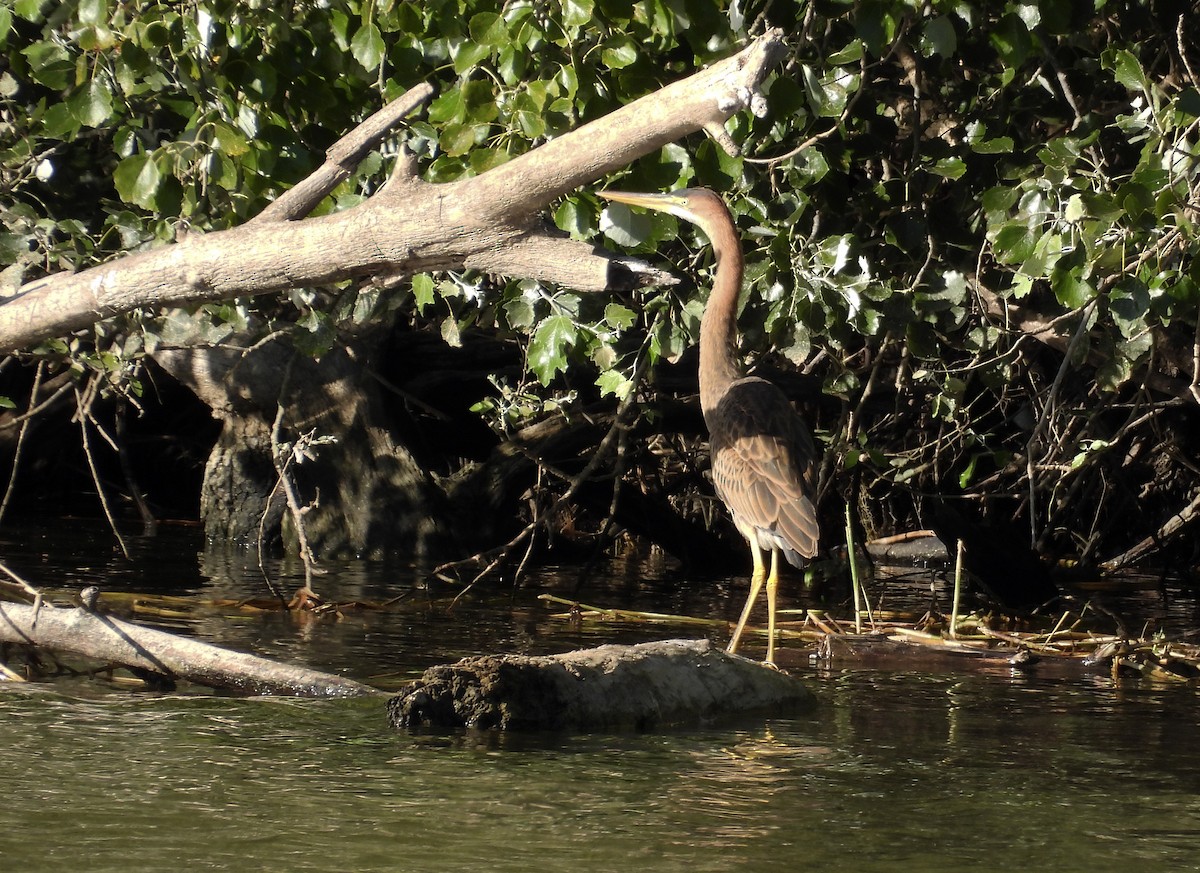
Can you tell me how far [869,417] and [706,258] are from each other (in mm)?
3159

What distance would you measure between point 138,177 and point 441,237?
2.02 m

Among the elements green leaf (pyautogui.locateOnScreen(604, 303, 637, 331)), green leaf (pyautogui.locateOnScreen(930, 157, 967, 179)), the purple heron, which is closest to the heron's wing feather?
the purple heron

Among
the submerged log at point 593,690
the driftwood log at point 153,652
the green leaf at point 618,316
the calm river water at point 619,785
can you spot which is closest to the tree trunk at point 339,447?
the green leaf at point 618,316

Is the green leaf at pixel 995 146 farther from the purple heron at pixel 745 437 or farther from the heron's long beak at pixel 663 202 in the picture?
the heron's long beak at pixel 663 202

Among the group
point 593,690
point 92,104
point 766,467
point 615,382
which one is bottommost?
point 593,690

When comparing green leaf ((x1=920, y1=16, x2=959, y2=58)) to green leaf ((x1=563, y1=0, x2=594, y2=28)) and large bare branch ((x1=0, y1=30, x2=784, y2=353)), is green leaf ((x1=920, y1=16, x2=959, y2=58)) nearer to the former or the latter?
green leaf ((x1=563, y1=0, x2=594, y2=28))

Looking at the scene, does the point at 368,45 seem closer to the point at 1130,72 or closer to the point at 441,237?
the point at 441,237

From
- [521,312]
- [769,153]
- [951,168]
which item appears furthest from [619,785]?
[769,153]

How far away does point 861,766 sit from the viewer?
449 centimetres

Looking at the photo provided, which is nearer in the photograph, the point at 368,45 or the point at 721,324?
the point at 368,45

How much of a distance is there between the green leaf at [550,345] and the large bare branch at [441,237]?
1754 mm

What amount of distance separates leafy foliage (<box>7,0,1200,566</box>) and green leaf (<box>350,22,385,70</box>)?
1 centimetres

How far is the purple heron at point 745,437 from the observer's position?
6609mm

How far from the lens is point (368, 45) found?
584 centimetres
